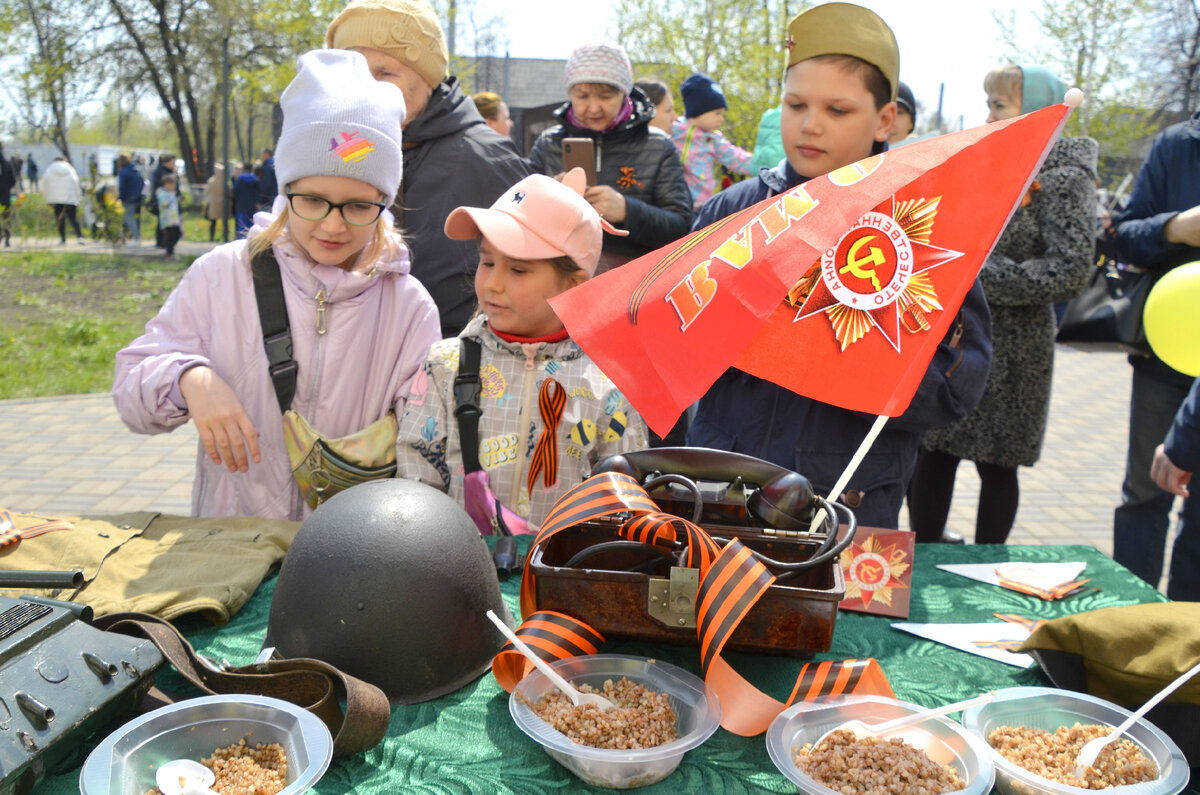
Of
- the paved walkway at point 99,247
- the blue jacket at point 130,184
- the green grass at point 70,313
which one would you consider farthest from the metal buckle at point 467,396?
the blue jacket at point 130,184

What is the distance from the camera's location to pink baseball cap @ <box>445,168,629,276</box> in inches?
89.1

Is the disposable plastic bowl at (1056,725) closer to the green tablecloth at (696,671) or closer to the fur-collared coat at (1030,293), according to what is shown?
the green tablecloth at (696,671)

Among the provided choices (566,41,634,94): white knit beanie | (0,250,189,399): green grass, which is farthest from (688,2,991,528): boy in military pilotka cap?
(0,250,189,399): green grass

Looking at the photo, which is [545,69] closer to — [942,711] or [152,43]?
[152,43]

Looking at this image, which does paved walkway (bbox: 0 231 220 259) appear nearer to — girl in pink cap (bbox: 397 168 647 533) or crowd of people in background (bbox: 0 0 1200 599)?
crowd of people in background (bbox: 0 0 1200 599)

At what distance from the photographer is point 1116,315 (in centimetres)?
347

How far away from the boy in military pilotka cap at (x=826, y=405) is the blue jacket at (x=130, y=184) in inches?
785

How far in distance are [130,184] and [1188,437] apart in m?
20.8

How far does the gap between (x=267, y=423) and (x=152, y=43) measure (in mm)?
32530

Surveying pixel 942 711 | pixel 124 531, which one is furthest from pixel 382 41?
pixel 942 711

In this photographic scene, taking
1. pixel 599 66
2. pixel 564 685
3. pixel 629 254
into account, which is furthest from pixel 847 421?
pixel 599 66

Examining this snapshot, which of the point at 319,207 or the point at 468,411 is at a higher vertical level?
the point at 319,207

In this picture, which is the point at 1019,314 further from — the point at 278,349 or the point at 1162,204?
the point at 278,349

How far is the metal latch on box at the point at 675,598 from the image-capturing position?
1461 mm
